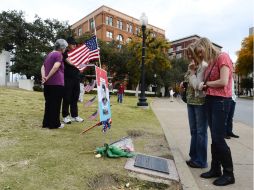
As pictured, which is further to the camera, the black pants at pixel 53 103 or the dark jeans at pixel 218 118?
the black pants at pixel 53 103

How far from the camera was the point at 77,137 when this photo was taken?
638cm

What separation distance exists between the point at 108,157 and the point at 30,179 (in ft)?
4.68

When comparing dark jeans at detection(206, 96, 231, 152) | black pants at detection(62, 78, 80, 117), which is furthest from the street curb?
black pants at detection(62, 78, 80, 117)

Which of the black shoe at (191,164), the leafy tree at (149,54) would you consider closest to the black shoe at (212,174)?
the black shoe at (191,164)

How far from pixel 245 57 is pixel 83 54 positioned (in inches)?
2564

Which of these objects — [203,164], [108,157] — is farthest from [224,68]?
[108,157]

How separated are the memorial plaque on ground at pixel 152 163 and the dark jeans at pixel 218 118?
758 millimetres

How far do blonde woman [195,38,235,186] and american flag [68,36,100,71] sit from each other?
398cm

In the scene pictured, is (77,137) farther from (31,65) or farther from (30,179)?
(31,65)

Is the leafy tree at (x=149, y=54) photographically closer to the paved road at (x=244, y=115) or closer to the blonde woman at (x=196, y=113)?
the paved road at (x=244, y=115)

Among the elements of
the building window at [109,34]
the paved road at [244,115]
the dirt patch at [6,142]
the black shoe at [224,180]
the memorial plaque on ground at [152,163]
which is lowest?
the paved road at [244,115]

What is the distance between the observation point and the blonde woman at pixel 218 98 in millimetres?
4293

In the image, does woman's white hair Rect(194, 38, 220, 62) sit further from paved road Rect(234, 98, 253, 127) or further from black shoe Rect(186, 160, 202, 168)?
paved road Rect(234, 98, 253, 127)

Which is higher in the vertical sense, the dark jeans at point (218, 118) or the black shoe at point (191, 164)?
the dark jeans at point (218, 118)
